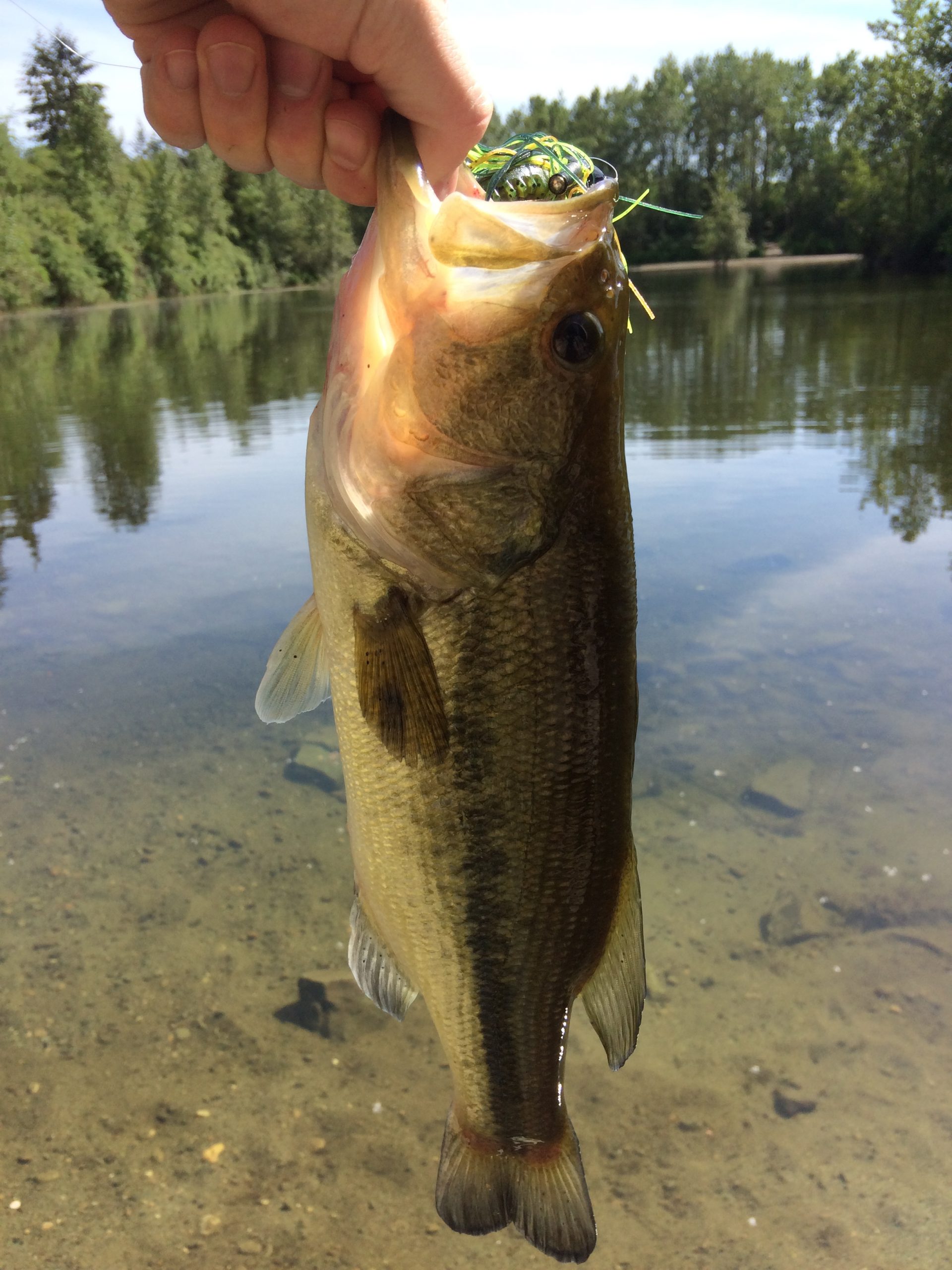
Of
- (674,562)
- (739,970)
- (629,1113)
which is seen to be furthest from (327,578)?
(674,562)

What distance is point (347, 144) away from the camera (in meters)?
1.98

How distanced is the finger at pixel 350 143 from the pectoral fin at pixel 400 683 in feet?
3.00

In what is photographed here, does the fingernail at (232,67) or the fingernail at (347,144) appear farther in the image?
the fingernail at (347,144)

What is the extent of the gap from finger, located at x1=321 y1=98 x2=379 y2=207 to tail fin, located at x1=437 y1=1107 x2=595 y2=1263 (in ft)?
7.00

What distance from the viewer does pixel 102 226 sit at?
5784cm

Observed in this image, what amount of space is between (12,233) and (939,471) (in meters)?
50.9

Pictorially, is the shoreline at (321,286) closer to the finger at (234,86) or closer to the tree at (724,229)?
the tree at (724,229)

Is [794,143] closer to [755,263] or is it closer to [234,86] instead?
[755,263]

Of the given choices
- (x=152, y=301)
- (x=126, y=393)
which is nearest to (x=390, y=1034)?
(x=126, y=393)

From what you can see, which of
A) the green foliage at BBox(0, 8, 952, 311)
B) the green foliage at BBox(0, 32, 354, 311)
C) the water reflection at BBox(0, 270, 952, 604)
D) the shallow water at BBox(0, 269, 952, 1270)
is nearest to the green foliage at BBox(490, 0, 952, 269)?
the green foliage at BBox(0, 8, 952, 311)

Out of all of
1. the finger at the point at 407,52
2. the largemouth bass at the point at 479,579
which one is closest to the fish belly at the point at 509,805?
the largemouth bass at the point at 479,579

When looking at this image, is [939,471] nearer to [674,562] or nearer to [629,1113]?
[674,562]

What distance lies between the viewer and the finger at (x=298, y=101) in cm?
192

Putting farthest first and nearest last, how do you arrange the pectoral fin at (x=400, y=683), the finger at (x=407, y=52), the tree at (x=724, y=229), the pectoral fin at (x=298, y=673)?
the tree at (x=724, y=229) < the pectoral fin at (x=298, y=673) < the pectoral fin at (x=400, y=683) < the finger at (x=407, y=52)
